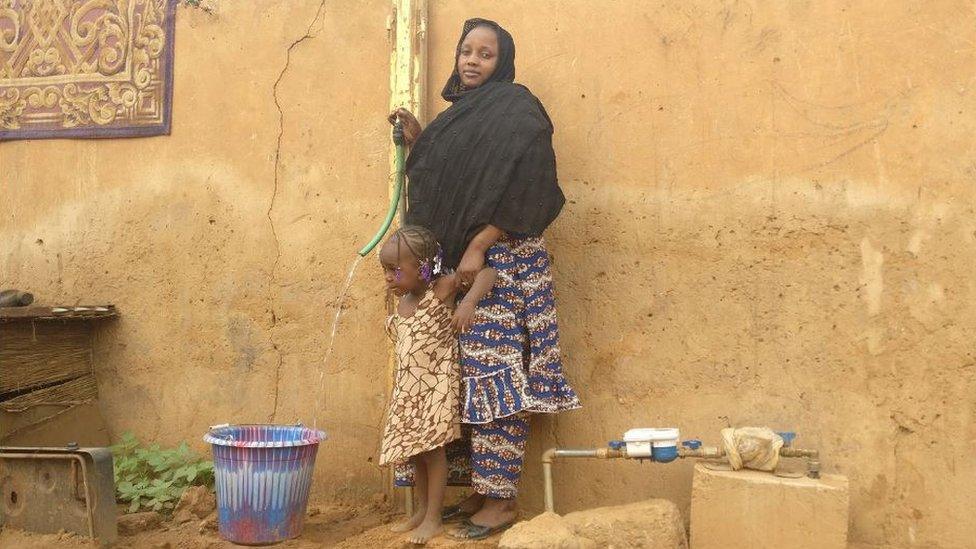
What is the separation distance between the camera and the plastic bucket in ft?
11.7

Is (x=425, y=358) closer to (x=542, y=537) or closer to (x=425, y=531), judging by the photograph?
(x=425, y=531)

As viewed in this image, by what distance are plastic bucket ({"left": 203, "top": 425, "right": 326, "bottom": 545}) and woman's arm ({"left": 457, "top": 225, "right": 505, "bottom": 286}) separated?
2.79 feet

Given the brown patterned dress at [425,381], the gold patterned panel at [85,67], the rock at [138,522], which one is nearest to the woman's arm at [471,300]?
the brown patterned dress at [425,381]

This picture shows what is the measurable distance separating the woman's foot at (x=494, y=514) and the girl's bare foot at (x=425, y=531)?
135 mm

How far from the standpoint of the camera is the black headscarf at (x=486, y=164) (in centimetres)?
351

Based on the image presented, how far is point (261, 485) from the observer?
3.59 m

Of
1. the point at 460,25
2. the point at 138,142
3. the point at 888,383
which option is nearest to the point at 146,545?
the point at 138,142

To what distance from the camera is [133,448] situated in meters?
4.58

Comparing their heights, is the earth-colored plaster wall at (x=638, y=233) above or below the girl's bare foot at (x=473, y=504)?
above

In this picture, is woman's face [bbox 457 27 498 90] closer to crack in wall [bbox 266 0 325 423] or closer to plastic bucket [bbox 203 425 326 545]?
crack in wall [bbox 266 0 325 423]

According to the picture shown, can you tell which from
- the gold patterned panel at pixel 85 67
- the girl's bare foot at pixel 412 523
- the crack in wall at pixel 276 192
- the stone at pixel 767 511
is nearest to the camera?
the stone at pixel 767 511

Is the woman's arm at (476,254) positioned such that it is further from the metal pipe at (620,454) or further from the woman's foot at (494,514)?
the woman's foot at (494,514)

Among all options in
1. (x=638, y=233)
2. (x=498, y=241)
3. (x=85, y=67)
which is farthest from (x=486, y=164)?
(x=85, y=67)

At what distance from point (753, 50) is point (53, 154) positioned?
3.29 m
